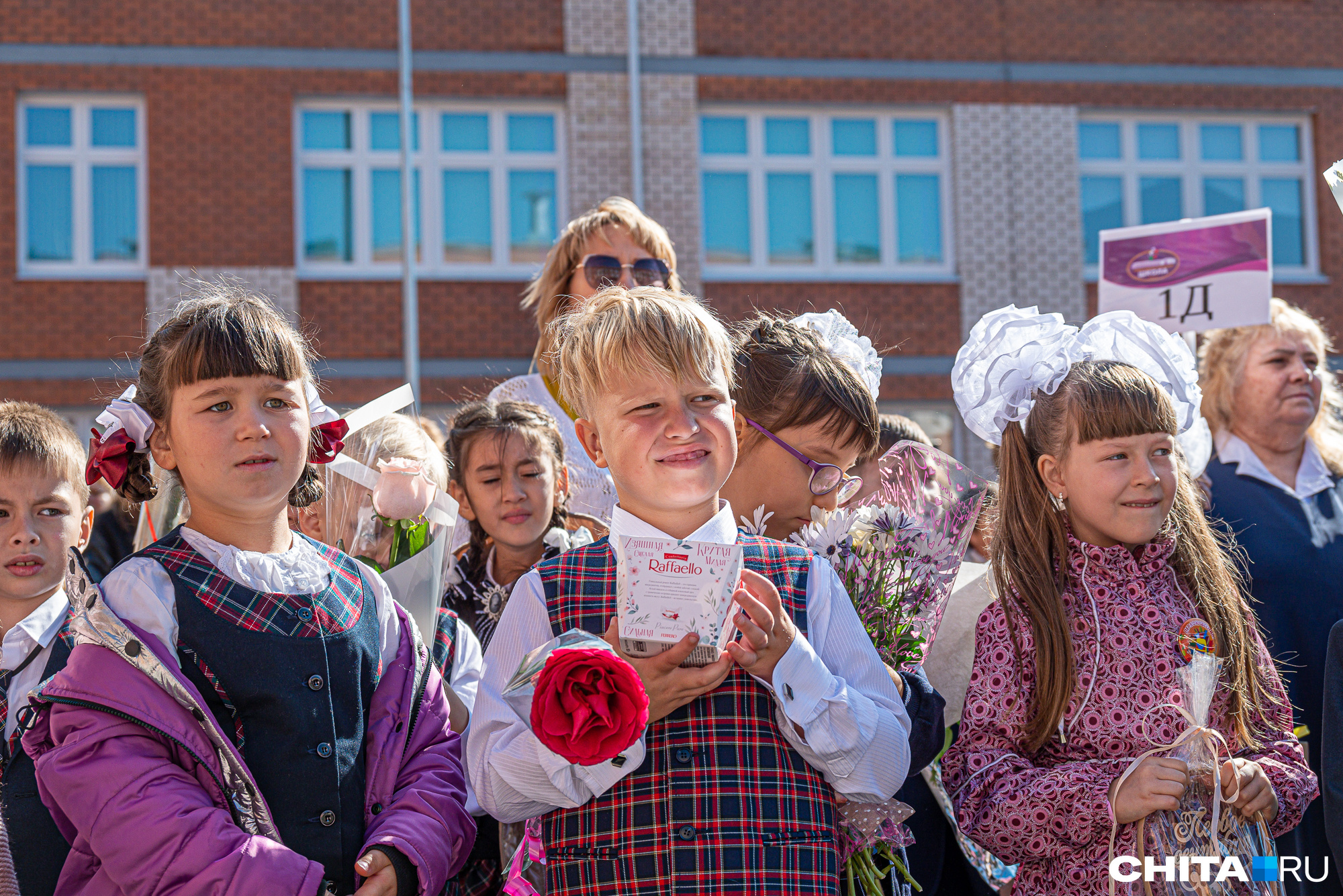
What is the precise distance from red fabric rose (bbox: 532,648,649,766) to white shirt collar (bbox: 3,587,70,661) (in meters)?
1.57

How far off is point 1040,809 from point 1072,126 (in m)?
12.3

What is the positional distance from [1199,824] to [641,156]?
11154mm

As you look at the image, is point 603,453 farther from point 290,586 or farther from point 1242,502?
point 1242,502

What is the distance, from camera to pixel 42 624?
2.83 metres

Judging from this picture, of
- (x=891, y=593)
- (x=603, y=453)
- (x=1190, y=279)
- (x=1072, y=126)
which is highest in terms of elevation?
(x=1072, y=126)

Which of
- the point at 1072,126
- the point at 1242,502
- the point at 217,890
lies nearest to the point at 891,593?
the point at 217,890

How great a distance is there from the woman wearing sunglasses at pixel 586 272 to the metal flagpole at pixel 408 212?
318 inches

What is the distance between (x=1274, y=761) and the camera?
235 centimetres

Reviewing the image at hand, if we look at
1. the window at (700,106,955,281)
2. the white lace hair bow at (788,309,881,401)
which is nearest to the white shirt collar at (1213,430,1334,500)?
the white lace hair bow at (788,309,881,401)

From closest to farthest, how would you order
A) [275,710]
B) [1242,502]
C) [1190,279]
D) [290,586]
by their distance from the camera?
[275,710] → [290,586] → [1242,502] → [1190,279]

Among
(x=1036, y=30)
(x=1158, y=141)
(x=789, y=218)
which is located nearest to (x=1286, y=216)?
(x=1158, y=141)

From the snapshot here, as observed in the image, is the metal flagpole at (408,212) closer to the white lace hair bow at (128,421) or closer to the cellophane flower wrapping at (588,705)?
the white lace hair bow at (128,421)

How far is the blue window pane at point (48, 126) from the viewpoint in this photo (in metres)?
12.2

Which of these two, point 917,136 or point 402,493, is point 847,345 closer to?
point 402,493
